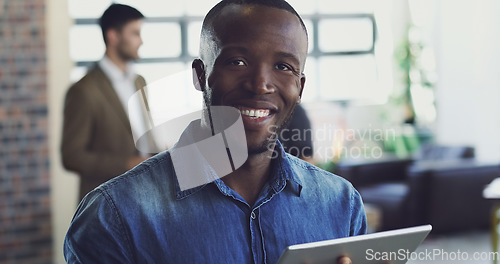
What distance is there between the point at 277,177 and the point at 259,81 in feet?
0.64

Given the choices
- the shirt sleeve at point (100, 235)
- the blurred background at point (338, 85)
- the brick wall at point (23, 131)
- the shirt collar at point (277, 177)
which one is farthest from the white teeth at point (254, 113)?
the brick wall at point (23, 131)

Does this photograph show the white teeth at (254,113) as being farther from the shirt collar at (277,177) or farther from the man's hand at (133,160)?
the man's hand at (133,160)

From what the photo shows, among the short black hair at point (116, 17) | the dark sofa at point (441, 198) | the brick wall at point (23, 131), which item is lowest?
the dark sofa at point (441, 198)

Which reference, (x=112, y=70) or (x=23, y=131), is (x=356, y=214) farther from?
(x=23, y=131)

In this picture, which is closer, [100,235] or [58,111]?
[100,235]

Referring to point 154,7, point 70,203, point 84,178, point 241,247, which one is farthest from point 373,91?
point 241,247

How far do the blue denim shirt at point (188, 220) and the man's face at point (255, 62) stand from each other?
0.40 ft

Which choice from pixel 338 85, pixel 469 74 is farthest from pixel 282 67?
pixel 338 85

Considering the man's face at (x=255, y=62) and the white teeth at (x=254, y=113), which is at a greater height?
the man's face at (x=255, y=62)

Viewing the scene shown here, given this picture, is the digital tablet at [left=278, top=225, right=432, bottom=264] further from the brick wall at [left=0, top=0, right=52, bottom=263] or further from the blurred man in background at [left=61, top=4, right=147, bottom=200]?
the brick wall at [left=0, top=0, right=52, bottom=263]

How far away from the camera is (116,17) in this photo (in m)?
2.29

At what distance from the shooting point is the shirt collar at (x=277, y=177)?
96cm

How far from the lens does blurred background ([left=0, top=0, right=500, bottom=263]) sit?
141 inches

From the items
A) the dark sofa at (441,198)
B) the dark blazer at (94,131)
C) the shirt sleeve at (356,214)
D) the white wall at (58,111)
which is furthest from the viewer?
the dark sofa at (441,198)
